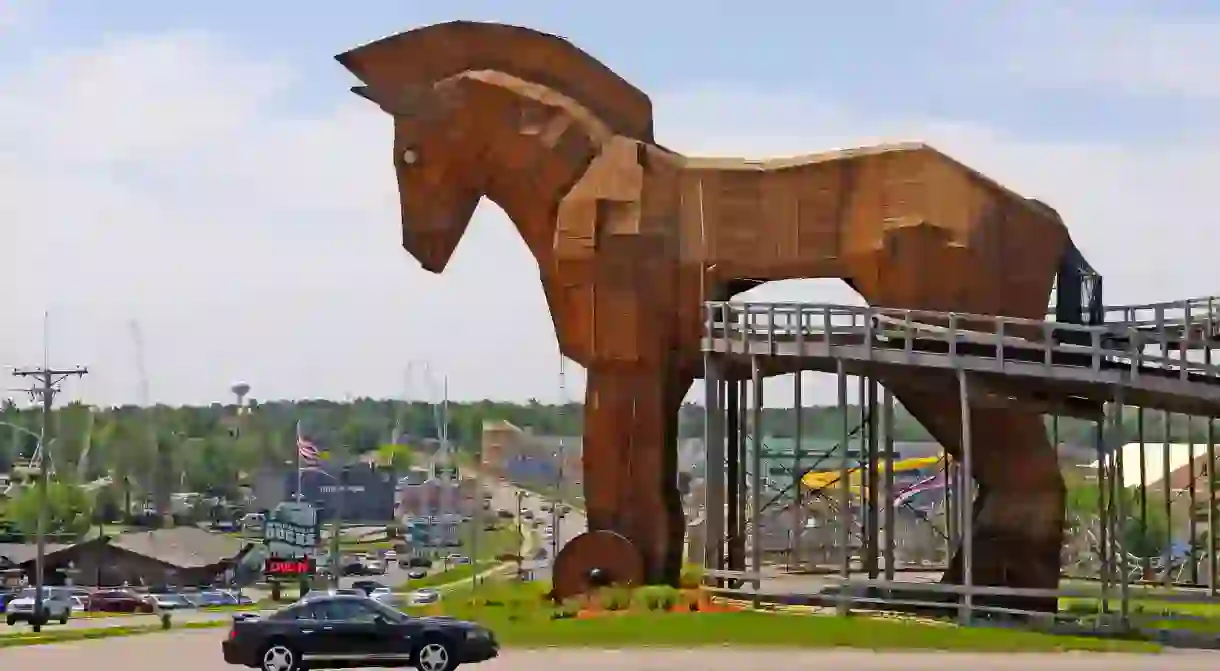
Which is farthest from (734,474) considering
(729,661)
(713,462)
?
(729,661)

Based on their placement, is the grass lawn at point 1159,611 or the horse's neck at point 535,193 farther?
the horse's neck at point 535,193

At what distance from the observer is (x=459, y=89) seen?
35469 mm

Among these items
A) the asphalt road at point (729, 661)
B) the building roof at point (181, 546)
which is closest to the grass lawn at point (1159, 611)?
the asphalt road at point (729, 661)

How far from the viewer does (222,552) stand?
101 meters

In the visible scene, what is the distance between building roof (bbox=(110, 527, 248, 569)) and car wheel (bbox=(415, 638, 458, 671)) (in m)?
76.9

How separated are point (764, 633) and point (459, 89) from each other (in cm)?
1422

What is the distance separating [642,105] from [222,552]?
70983 millimetres

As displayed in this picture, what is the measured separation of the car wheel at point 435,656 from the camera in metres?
22.0

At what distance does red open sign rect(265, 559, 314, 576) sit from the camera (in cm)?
7300

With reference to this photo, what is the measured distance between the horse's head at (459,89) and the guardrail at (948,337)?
5.75m

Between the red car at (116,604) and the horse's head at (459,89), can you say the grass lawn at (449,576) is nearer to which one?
the red car at (116,604)

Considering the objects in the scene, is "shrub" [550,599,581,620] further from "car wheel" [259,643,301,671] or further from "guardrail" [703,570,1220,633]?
"car wheel" [259,643,301,671]

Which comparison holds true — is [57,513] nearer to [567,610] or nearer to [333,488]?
[333,488]

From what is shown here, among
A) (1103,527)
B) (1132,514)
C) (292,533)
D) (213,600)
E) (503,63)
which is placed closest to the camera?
(1103,527)
